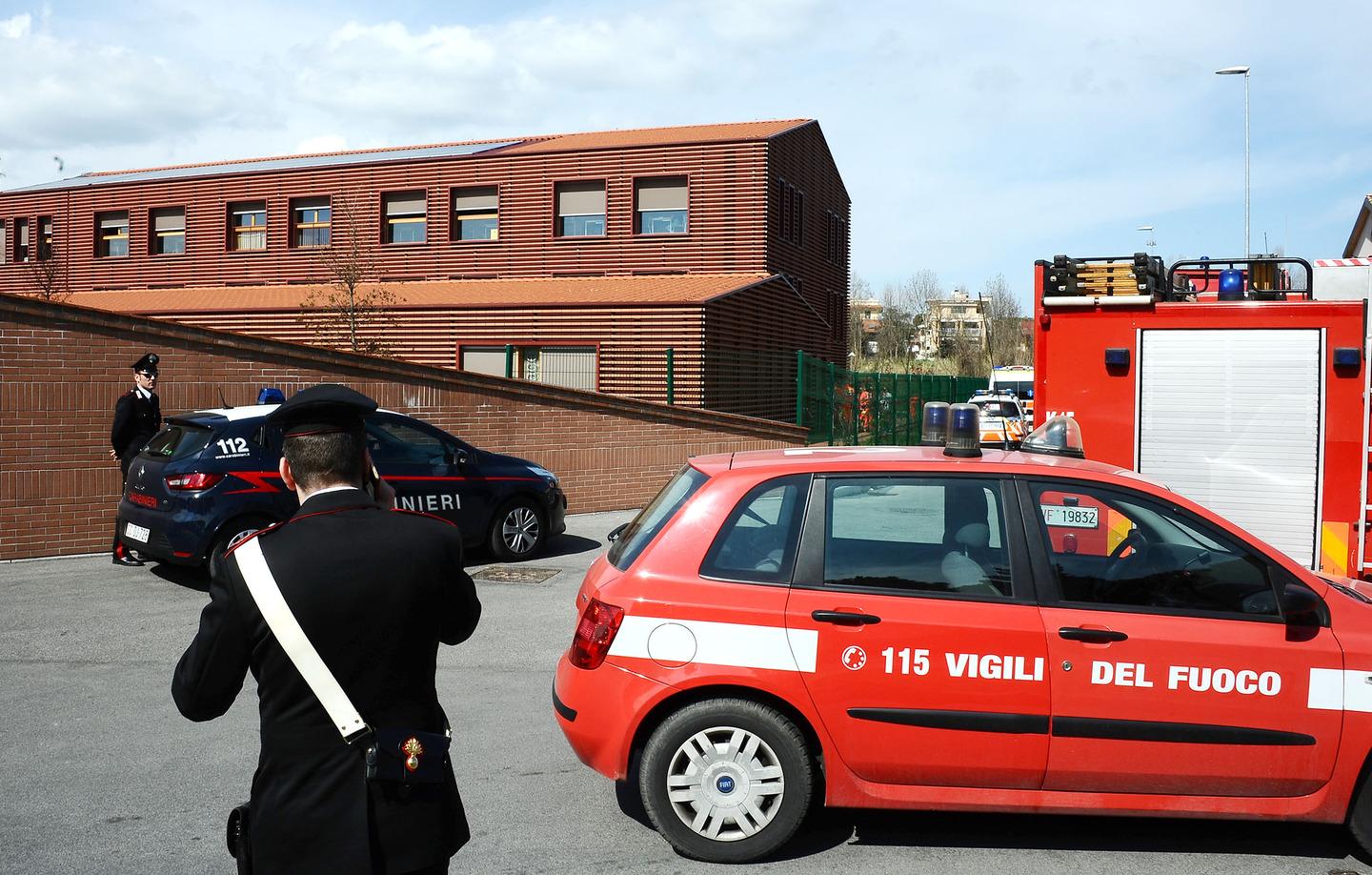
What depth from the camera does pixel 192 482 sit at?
31.0ft

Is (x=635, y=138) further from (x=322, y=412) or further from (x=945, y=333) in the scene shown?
(x=945, y=333)

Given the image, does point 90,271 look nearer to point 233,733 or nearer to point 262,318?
point 262,318

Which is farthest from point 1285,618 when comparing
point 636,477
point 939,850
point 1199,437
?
point 636,477

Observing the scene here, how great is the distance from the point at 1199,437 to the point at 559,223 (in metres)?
21.0

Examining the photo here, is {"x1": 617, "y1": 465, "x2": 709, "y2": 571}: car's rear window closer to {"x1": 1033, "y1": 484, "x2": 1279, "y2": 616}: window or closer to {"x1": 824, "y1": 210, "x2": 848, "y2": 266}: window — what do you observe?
{"x1": 1033, "y1": 484, "x2": 1279, "y2": 616}: window

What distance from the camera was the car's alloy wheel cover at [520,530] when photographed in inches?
456

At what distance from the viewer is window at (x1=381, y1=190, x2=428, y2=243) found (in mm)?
27891

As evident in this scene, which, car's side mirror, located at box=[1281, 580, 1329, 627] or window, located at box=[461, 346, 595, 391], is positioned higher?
window, located at box=[461, 346, 595, 391]

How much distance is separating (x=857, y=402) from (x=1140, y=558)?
823 inches

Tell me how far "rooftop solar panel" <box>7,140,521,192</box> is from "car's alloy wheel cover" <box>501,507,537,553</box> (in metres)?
18.3

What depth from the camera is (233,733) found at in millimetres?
5941

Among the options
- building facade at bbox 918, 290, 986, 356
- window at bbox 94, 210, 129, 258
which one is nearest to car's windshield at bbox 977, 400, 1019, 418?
window at bbox 94, 210, 129, 258

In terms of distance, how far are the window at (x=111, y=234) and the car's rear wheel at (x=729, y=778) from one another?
3037 cm

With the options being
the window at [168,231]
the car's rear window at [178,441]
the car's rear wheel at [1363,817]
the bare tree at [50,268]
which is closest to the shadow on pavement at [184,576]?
the car's rear window at [178,441]
